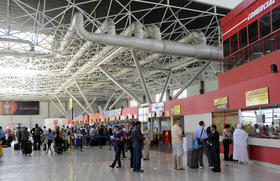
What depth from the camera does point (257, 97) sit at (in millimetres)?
10117

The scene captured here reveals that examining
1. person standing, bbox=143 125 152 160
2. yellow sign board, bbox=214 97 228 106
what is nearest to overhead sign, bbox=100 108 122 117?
yellow sign board, bbox=214 97 228 106

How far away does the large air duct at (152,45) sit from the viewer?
14531 millimetres

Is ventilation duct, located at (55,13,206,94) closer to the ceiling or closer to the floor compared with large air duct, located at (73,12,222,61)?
closer to the ceiling

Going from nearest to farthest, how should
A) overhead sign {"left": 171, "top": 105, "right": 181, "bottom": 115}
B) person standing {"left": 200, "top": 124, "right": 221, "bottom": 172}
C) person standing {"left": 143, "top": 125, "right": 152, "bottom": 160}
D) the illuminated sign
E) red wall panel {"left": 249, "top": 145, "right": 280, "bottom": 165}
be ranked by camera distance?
1. person standing {"left": 200, "top": 124, "right": 221, "bottom": 172}
2. red wall panel {"left": 249, "top": 145, "right": 280, "bottom": 165}
3. the illuminated sign
4. person standing {"left": 143, "top": 125, "right": 152, "bottom": 160}
5. overhead sign {"left": 171, "top": 105, "right": 181, "bottom": 115}

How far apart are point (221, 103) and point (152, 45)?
5.75m

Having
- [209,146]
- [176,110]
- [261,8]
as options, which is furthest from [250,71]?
[176,110]

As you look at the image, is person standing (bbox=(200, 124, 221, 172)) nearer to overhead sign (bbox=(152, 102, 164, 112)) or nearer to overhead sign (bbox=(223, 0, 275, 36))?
overhead sign (bbox=(223, 0, 275, 36))

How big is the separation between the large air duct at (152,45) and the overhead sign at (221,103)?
5048 mm

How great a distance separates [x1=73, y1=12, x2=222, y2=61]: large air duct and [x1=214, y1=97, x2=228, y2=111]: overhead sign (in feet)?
16.6

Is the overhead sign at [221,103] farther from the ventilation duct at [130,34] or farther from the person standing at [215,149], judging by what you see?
the ventilation duct at [130,34]

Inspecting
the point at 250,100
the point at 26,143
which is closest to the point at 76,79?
the point at 26,143

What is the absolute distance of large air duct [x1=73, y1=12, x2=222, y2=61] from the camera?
47.7ft

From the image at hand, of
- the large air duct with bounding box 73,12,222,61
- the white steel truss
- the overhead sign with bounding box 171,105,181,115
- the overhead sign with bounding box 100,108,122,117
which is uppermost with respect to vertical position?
the white steel truss

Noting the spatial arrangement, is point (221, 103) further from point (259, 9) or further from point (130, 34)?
point (130, 34)
